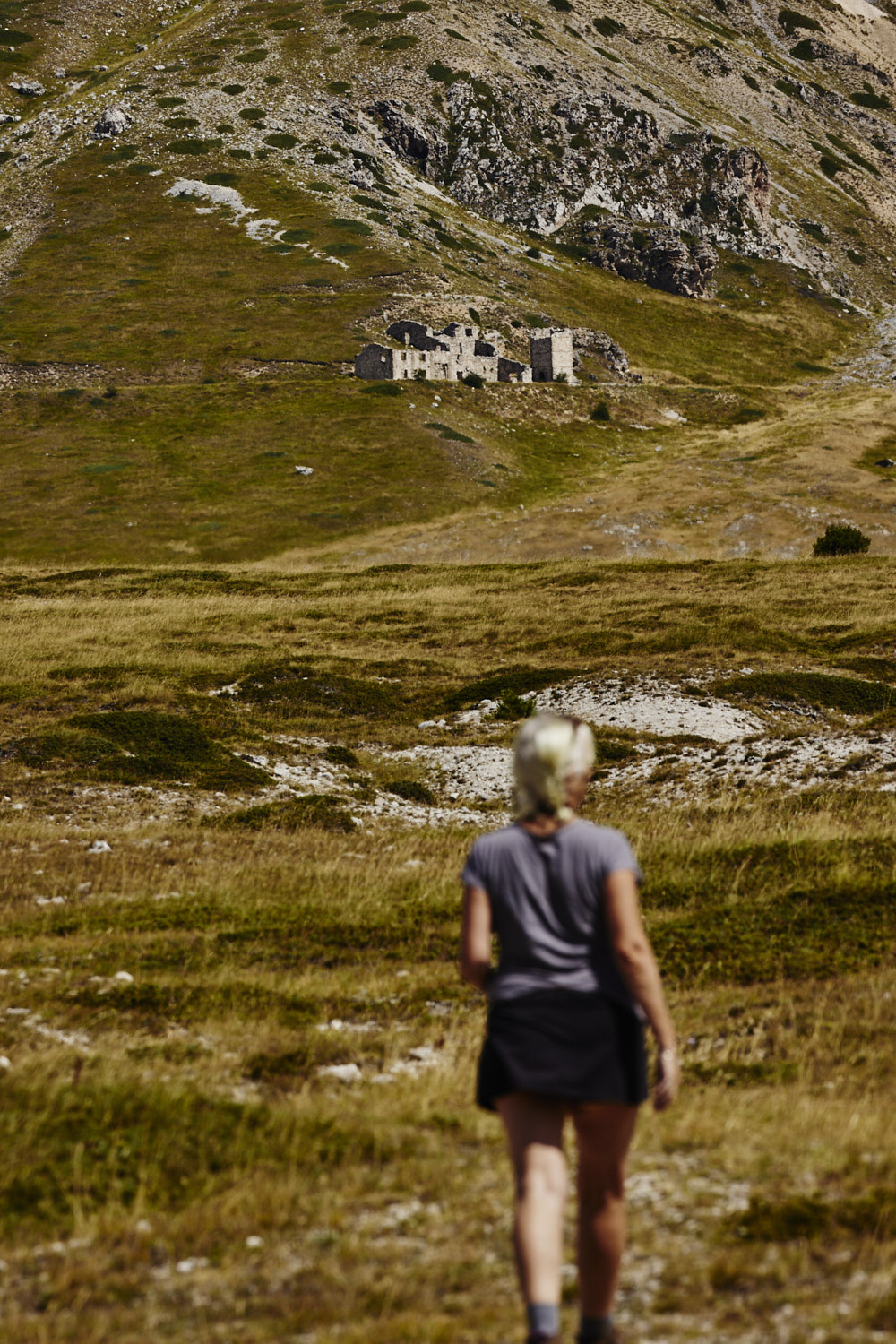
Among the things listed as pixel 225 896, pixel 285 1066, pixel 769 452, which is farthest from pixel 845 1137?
pixel 769 452

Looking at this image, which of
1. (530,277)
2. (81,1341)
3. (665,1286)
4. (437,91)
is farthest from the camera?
(437,91)

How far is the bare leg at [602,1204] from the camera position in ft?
16.7

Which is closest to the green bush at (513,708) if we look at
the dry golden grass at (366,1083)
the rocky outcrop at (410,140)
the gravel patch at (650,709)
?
the gravel patch at (650,709)

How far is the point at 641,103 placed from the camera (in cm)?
19475

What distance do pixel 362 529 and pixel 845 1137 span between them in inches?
2839

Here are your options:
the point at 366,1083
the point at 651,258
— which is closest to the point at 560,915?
the point at 366,1083

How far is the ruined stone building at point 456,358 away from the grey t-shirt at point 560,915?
105063 mm

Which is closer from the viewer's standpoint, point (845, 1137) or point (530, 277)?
point (845, 1137)

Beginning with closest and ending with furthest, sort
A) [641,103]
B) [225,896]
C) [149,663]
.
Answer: [225,896] < [149,663] < [641,103]

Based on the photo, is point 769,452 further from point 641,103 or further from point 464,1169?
point 641,103

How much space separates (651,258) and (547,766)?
183m

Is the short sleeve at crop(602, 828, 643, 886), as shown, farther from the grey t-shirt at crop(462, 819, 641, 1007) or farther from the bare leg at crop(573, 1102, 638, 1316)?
the bare leg at crop(573, 1102, 638, 1316)

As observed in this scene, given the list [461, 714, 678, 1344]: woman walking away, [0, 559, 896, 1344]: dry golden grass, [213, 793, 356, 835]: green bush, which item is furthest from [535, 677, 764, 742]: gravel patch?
[461, 714, 678, 1344]: woman walking away

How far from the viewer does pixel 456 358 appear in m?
112
